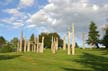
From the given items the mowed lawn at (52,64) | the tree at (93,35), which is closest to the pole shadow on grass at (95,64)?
the mowed lawn at (52,64)

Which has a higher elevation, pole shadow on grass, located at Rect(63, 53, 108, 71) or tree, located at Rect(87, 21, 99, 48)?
tree, located at Rect(87, 21, 99, 48)

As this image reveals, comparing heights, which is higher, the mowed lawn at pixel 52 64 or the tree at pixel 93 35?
the tree at pixel 93 35

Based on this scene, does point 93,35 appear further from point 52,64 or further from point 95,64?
point 52,64

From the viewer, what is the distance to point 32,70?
27547 millimetres

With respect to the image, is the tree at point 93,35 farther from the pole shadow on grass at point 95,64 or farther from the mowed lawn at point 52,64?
the pole shadow on grass at point 95,64

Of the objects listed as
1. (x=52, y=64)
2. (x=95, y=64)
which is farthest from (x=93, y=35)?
(x=52, y=64)

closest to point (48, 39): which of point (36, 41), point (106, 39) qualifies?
point (36, 41)

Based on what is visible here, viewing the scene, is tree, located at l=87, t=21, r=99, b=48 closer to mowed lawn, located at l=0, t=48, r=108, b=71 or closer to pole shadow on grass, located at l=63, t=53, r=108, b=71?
mowed lawn, located at l=0, t=48, r=108, b=71

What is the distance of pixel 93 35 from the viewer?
10381 centimetres

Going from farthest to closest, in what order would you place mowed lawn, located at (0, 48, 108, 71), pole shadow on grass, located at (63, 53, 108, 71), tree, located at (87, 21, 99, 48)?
tree, located at (87, 21, 99, 48), pole shadow on grass, located at (63, 53, 108, 71), mowed lawn, located at (0, 48, 108, 71)

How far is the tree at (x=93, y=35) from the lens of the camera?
103m

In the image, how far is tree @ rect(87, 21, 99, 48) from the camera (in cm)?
10294

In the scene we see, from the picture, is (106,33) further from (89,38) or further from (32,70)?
(32,70)

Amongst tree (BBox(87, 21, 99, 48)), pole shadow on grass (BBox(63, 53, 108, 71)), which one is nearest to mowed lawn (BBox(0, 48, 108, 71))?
pole shadow on grass (BBox(63, 53, 108, 71))
